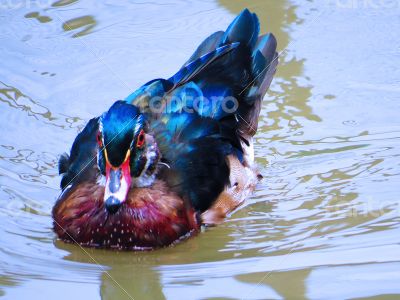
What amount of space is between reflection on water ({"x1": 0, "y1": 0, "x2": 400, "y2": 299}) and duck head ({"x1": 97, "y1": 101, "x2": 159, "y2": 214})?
1.49 ft

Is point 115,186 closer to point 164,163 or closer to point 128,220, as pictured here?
point 128,220

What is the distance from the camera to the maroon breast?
A: 665 cm

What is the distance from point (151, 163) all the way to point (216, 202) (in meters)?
0.57

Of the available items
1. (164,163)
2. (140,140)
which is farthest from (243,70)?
(140,140)

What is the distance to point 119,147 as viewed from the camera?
6.42 m

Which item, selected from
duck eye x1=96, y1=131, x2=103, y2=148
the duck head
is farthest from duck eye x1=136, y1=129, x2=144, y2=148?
duck eye x1=96, y1=131, x2=103, y2=148

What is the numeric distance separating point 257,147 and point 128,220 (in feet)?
5.67

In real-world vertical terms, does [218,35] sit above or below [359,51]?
above

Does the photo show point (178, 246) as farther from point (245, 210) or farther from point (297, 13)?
point (297, 13)

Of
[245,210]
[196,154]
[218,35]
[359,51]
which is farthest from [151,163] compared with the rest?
[359,51]

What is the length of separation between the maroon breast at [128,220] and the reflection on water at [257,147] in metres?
0.10

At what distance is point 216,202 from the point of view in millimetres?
7020

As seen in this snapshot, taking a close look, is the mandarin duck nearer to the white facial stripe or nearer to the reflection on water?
the white facial stripe

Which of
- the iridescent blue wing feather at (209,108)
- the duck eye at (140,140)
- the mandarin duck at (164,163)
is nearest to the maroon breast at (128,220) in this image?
the mandarin duck at (164,163)
